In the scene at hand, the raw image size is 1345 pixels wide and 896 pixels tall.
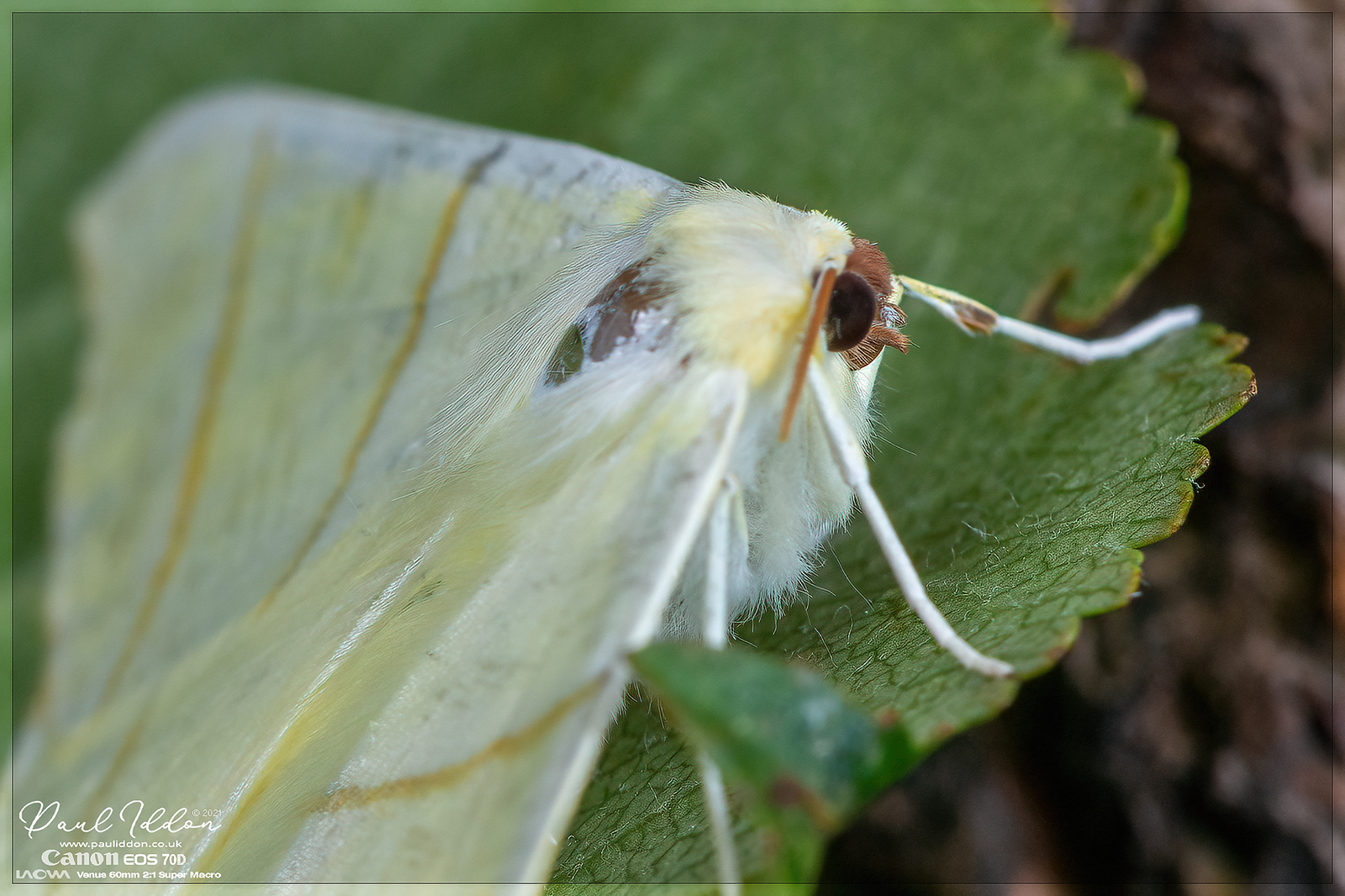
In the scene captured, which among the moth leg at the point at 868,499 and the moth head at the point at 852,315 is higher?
the moth head at the point at 852,315

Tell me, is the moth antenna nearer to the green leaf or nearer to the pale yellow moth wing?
the pale yellow moth wing

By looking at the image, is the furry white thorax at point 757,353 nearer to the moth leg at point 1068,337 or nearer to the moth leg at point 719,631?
the moth leg at point 719,631

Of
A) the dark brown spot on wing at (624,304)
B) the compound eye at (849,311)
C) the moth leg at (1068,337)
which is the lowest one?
the moth leg at (1068,337)

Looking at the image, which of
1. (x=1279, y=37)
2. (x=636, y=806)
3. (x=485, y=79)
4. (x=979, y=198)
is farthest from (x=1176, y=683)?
(x=485, y=79)

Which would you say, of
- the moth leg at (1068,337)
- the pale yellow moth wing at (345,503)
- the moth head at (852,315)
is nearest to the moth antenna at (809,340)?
the moth head at (852,315)

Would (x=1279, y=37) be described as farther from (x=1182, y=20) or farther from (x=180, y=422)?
(x=180, y=422)

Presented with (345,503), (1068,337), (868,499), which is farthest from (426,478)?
(1068,337)
